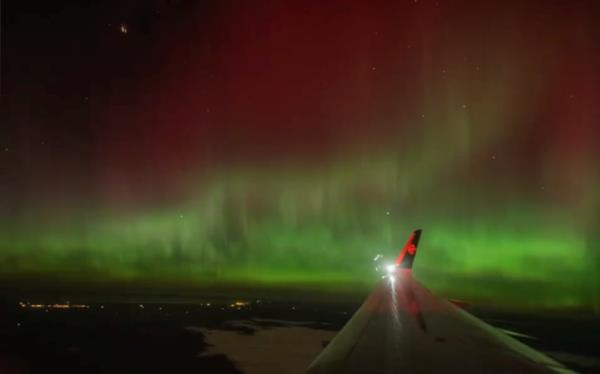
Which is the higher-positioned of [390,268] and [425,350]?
[390,268]

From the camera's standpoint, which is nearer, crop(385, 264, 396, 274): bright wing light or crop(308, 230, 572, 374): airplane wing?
crop(308, 230, 572, 374): airplane wing

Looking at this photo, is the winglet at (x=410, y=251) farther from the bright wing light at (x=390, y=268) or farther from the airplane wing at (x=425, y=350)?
the airplane wing at (x=425, y=350)

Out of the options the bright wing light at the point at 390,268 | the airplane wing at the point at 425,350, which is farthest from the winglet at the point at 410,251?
the airplane wing at the point at 425,350

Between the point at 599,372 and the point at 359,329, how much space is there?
121562 millimetres

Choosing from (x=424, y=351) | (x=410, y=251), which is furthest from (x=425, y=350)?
(x=410, y=251)

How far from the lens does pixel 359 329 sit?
1462 centimetres

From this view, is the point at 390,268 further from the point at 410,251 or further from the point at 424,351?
the point at 424,351

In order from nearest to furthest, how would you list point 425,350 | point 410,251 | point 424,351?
point 424,351 < point 425,350 < point 410,251

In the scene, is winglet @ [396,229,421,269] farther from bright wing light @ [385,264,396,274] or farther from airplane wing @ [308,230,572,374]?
airplane wing @ [308,230,572,374]

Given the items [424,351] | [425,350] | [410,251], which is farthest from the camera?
[410,251]

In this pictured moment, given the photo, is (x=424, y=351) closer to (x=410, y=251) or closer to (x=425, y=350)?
(x=425, y=350)

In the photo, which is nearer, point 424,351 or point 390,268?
point 424,351

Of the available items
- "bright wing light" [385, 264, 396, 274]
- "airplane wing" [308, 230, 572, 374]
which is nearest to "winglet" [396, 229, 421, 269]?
"bright wing light" [385, 264, 396, 274]

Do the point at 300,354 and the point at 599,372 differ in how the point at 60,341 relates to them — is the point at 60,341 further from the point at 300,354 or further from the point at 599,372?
the point at 599,372
